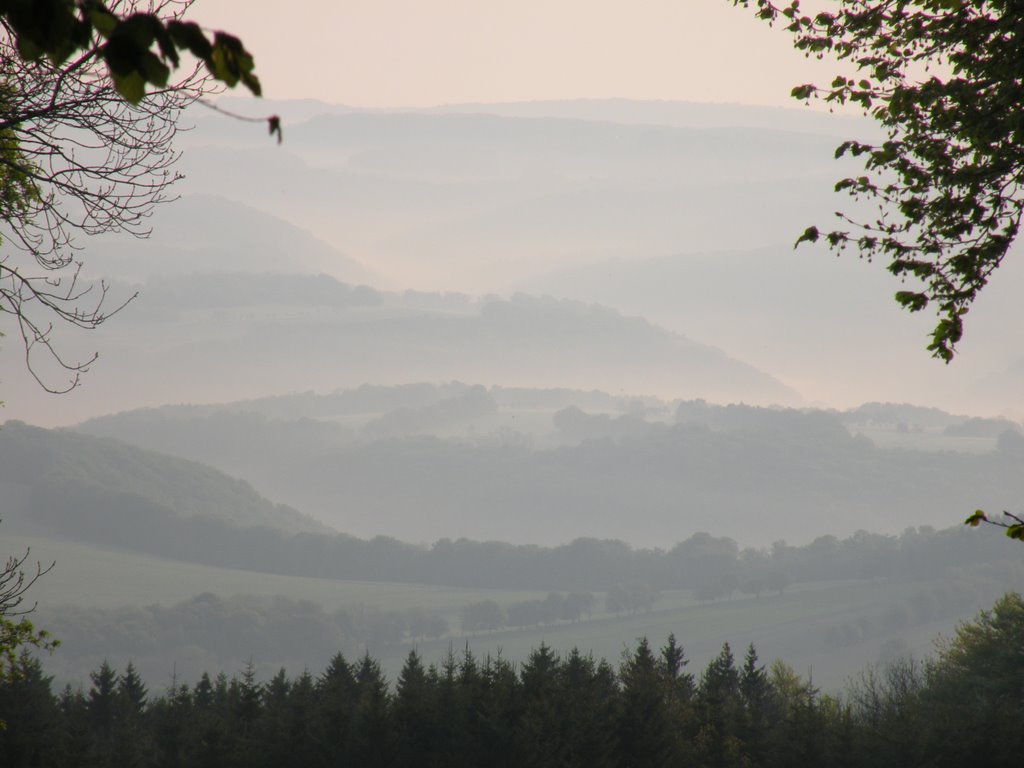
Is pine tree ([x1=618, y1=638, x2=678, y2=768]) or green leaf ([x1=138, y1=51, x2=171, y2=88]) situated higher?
green leaf ([x1=138, y1=51, x2=171, y2=88])

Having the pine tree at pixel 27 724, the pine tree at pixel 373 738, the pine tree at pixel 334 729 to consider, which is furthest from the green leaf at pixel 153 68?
the pine tree at pixel 334 729

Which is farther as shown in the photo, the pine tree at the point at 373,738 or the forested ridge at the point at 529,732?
the pine tree at the point at 373,738

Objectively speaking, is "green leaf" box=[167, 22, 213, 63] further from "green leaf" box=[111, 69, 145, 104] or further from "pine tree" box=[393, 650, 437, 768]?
"pine tree" box=[393, 650, 437, 768]

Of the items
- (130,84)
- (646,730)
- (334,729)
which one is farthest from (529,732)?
(130,84)

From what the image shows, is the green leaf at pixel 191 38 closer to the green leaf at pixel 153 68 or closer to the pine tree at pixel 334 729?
the green leaf at pixel 153 68

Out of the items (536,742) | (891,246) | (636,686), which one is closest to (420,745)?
(536,742)

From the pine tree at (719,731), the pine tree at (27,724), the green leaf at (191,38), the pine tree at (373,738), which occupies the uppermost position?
the green leaf at (191,38)

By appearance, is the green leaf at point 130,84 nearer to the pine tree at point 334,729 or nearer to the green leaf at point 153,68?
the green leaf at point 153,68

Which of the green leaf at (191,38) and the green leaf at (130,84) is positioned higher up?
the green leaf at (191,38)

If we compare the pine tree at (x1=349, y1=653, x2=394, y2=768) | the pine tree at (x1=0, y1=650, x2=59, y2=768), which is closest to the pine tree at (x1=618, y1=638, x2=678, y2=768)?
the pine tree at (x1=349, y1=653, x2=394, y2=768)

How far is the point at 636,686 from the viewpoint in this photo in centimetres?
6222

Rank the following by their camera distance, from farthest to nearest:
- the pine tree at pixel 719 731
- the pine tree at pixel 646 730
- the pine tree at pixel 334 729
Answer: the pine tree at pixel 719 731
the pine tree at pixel 334 729
the pine tree at pixel 646 730

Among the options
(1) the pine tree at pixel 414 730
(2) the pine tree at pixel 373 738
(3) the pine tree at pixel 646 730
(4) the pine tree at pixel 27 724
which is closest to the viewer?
(4) the pine tree at pixel 27 724

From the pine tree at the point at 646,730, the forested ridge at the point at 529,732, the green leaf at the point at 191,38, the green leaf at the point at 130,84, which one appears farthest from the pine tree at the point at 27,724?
the green leaf at the point at 191,38
